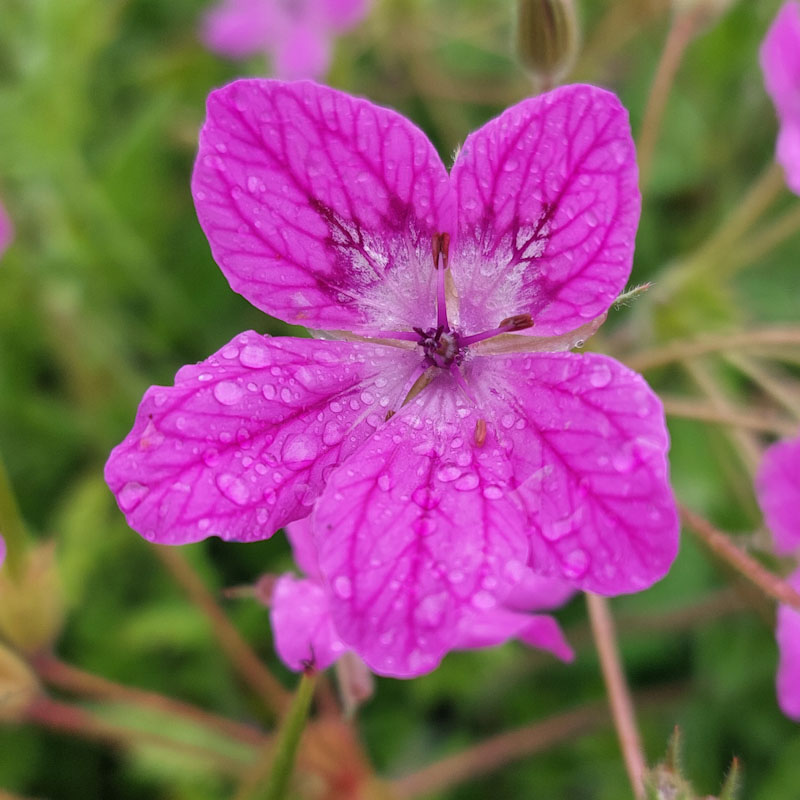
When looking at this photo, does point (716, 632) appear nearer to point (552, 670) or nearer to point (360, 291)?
point (552, 670)

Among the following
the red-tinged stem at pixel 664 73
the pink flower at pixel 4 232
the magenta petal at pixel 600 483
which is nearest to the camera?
the magenta petal at pixel 600 483

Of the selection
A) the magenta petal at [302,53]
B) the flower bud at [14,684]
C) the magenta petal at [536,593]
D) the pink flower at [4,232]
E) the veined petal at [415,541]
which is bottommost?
the magenta petal at [536,593]

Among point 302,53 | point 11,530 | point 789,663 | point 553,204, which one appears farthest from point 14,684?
point 302,53

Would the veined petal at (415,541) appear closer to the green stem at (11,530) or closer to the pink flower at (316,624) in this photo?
the pink flower at (316,624)

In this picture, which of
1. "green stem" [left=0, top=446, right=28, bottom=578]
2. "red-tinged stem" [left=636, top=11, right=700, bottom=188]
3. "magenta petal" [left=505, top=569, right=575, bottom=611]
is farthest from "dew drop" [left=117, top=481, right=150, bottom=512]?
"red-tinged stem" [left=636, top=11, right=700, bottom=188]

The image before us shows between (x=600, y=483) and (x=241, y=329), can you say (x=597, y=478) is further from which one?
(x=241, y=329)

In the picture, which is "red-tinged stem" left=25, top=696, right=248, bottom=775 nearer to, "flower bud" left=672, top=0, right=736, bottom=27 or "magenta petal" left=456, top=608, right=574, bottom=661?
"magenta petal" left=456, top=608, right=574, bottom=661

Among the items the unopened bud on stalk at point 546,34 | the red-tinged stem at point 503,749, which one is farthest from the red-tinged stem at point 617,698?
the unopened bud on stalk at point 546,34

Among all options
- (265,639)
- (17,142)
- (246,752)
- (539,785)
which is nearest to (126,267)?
(17,142)
